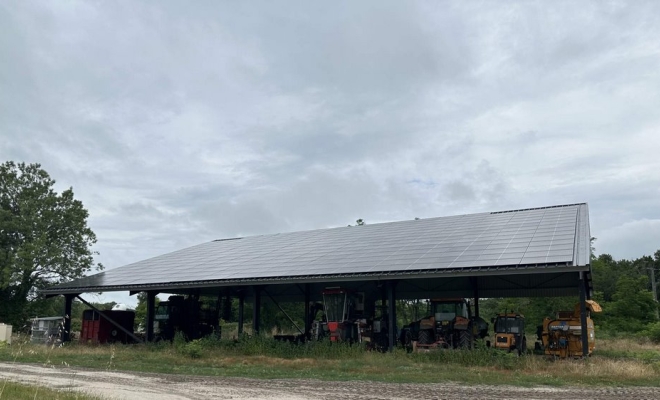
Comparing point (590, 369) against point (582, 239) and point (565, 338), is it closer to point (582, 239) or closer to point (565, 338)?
point (565, 338)

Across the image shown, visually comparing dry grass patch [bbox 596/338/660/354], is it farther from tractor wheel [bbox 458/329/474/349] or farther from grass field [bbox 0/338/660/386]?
tractor wheel [bbox 458/329/474/349]

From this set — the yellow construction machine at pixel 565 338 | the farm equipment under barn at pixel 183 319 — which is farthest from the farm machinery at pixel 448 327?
the farm equipment under barn at pixel 183 319

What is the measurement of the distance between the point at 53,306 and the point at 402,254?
34.2 m

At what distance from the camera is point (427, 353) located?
18.3 m

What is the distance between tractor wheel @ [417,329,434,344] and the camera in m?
21.1

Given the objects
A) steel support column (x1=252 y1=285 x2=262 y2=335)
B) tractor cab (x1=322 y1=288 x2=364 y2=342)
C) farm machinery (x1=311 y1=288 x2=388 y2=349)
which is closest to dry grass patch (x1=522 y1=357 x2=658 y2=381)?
farm machinery (x1=311 y1=288 x2=388 y2=349)

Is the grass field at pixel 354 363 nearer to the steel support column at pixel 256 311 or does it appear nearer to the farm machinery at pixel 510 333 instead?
the steel support column at pixel 256 311

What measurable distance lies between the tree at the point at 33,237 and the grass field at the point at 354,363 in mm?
17968

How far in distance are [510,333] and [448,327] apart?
2.25 metres

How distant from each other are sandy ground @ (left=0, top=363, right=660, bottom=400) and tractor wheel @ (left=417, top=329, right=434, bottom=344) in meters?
7.91

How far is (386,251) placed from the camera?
2369 centimetres

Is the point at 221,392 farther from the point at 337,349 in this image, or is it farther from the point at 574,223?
the point at 574,223

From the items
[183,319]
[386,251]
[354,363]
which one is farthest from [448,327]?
[183,319]

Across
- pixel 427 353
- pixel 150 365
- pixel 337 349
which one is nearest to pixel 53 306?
pixel 150 365
